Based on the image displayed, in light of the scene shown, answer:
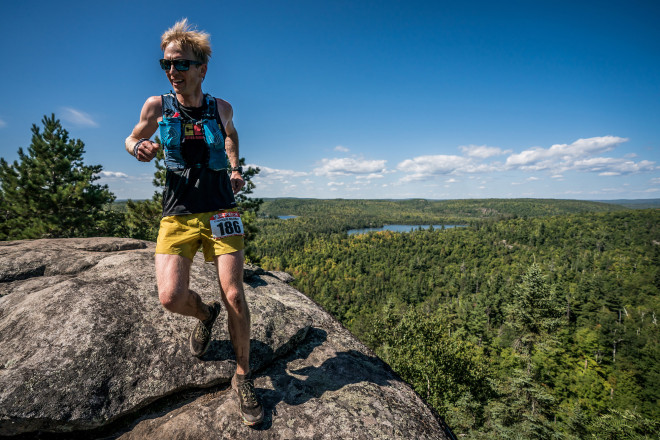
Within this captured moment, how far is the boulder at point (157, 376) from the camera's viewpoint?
2.51 meters

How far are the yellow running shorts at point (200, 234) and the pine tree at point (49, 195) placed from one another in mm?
16943

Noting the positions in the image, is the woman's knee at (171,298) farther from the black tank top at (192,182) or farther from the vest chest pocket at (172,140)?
the vest chest pocket at (172,140)

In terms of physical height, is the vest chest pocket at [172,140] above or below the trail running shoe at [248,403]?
above

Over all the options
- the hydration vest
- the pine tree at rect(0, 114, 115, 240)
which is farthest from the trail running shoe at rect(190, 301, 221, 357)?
the pine tree at rect(0, 114, 115, 240)

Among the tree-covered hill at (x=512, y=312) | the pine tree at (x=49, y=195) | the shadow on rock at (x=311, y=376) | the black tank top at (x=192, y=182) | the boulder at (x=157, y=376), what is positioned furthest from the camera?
the tree-covered hill at (x=512, y=312)

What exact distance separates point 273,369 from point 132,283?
2342mm

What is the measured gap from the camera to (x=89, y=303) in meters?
3.23

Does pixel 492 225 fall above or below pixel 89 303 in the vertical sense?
below

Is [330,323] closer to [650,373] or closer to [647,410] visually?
[647,410]

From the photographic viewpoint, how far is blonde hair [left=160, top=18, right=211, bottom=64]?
8.54 feet

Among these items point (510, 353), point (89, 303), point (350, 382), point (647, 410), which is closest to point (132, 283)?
point (89, 303)

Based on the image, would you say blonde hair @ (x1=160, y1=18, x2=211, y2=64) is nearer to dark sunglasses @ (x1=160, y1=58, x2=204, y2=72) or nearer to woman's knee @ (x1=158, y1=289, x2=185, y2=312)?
dark sunglasses @ (x1=160, y1=58, x2=204, y2=72)

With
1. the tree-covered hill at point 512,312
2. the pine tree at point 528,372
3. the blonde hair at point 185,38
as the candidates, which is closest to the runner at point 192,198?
the blonde hair at point 185,38

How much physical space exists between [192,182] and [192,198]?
0.17 meters
